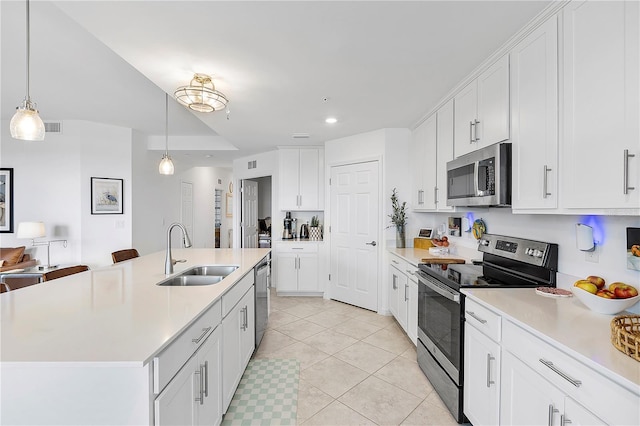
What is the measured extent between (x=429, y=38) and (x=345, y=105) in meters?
1.23

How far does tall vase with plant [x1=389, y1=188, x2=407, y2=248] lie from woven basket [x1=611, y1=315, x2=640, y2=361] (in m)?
2.58

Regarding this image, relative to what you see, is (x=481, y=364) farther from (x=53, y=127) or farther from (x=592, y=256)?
(x=53, y=127)

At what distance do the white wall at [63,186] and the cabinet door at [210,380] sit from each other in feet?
12.9

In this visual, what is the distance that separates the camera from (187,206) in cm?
684

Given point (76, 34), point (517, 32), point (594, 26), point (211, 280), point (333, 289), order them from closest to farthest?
point (594, 26)
point (517, 32)
point (76, 34)
point (211, 280)
point (333, 289)

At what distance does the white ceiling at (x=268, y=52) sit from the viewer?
157cm

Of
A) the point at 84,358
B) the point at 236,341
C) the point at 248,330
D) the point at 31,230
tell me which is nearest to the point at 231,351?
the point at 236,341

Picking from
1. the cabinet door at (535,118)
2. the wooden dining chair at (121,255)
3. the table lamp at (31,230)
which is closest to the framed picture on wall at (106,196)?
the table lamp at (31,230)

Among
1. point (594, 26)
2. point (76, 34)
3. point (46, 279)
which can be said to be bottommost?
point (46, 279)

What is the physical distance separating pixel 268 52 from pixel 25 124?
5.17 feet

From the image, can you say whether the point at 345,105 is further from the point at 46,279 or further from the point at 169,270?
the point at 46,279

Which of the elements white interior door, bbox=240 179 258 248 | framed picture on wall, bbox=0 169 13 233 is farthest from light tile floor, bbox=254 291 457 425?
framed picture on wall, bbox=0 169 13 233

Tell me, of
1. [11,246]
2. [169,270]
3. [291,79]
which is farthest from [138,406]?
[11,246]

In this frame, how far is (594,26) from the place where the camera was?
4.18 ft
